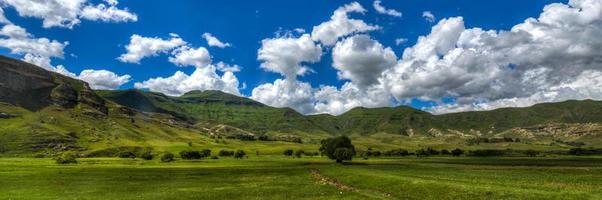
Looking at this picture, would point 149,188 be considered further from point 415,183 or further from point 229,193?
point 415,183

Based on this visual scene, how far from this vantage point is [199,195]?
177 ft

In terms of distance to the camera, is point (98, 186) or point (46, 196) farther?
point (98, 186)

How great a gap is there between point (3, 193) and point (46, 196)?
6.72 meters

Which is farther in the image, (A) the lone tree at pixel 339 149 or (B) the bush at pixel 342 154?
(A) the lone tree at pixel 339 149

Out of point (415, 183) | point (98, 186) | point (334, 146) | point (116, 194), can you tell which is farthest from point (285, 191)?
point (334, 146)

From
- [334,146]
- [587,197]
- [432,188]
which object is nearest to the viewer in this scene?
[587,197]

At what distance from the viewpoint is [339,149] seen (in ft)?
524

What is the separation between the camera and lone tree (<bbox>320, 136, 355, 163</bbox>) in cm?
15862

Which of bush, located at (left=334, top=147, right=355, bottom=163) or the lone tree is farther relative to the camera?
the lone tree

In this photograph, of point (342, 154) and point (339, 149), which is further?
point (339, 149)

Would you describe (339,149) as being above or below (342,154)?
Answer: above

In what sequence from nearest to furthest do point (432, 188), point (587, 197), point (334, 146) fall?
point (587, 197), point (432, 188), point (334, 146)

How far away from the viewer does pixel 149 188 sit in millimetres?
62281

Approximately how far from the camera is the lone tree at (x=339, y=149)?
158625 mm
